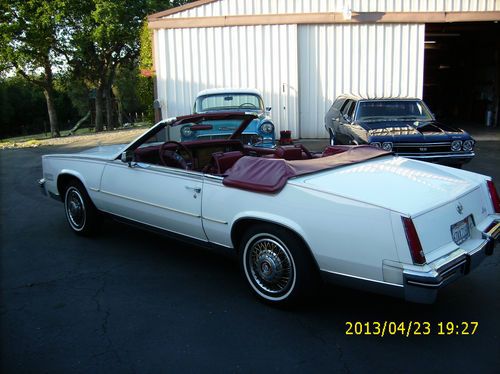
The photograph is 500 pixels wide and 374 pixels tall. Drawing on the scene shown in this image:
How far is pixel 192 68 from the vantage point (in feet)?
46.0

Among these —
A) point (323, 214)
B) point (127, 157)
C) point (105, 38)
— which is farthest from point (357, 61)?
point (105, 38)

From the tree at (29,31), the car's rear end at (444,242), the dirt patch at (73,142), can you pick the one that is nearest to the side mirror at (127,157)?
the car's rear end at (444,242)

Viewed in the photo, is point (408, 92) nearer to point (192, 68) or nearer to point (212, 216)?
point (192, 68)

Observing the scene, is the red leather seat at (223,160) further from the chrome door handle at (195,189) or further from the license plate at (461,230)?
the license plate at (461,230)

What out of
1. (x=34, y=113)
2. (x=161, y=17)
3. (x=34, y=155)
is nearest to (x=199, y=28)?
(x=161, y=17)

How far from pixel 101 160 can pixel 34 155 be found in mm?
9514

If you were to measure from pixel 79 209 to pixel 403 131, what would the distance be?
18.3ft

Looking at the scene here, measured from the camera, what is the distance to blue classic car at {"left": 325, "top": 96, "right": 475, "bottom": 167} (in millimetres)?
8109

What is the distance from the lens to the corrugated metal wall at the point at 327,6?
44.1 feet

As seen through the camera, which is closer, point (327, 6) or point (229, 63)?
point (327, 6)

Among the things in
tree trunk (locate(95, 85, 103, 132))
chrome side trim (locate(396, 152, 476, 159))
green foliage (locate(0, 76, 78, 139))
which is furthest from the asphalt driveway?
green foliage (locate(0, 76, 78, 139))

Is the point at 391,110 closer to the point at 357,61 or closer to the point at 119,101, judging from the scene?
the point at 357,61

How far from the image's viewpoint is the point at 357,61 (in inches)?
551
